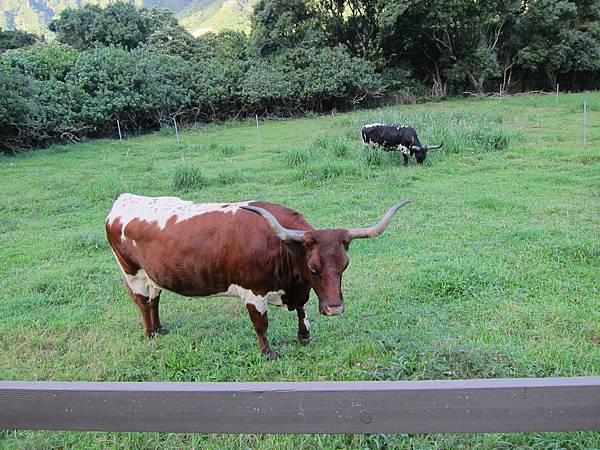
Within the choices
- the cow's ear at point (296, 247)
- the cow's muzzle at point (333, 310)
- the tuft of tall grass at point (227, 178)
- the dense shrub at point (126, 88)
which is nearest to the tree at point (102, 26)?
the dense shrub at point (126, 88)

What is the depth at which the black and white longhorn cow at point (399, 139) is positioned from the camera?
40.1 ft

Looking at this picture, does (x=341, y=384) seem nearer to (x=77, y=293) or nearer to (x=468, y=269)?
(x=468, y=269)

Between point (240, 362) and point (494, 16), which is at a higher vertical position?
point (494, 16)

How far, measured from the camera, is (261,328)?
3990mm

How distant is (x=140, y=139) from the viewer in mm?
22031

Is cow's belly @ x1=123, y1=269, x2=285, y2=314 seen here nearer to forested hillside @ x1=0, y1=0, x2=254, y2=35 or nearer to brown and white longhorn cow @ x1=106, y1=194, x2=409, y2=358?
brown and white longhorn cow @ x1=106, y1=194, x2=409, y2=358

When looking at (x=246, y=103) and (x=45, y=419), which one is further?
(x=246, y=103)

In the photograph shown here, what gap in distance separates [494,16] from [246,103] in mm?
14848

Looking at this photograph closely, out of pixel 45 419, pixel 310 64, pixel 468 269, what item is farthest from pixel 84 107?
pixel 45 419

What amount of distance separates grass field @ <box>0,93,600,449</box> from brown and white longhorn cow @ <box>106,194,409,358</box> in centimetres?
49

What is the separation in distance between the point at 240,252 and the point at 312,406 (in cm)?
227

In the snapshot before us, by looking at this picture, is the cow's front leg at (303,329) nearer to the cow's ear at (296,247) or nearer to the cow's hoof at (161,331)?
the cow's ear at (296,247)

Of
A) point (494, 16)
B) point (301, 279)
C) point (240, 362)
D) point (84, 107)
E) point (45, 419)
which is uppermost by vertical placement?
point (494, 16)

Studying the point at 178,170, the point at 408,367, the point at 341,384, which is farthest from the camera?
the point at 178,170
